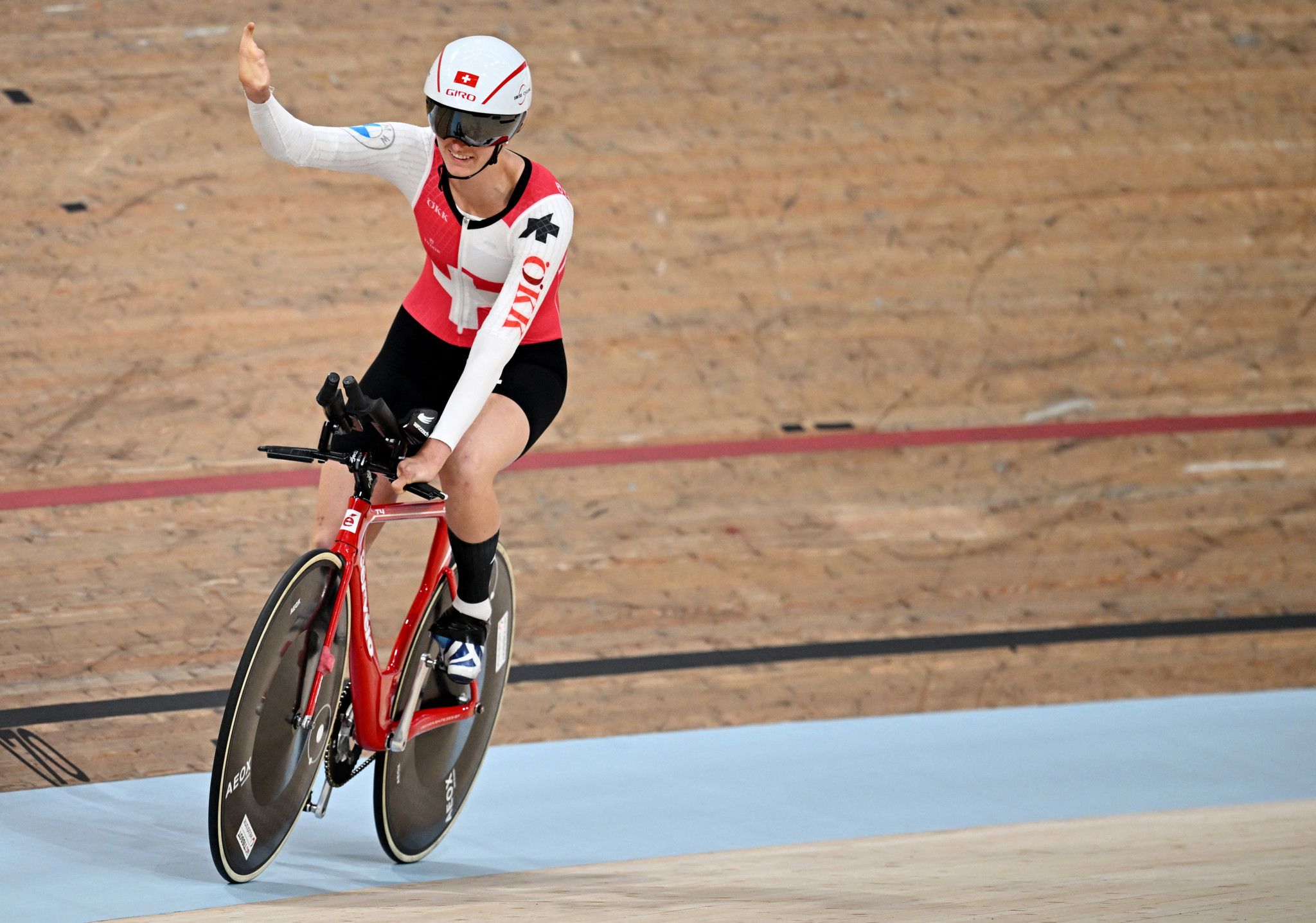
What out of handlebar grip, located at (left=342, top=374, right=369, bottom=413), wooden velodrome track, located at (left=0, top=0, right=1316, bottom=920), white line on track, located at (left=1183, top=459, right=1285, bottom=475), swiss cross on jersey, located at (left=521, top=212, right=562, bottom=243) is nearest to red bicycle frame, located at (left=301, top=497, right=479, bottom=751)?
handlebar grip, located at (left=342, top=374, right=369, bottom=413)

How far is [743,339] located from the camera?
375 cm

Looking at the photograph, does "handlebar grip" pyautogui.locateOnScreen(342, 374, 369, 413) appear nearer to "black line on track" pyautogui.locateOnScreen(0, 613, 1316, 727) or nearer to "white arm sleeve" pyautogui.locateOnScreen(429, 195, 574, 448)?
"white arm sleeve" pyautogui.locateOnScreen(429, 195, 574, 448)

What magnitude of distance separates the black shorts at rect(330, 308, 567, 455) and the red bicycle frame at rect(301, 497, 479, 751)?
0.22 m

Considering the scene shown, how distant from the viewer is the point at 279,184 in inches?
135

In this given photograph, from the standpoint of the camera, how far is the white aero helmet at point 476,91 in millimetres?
2189

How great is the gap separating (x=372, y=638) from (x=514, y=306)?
0.72 meters

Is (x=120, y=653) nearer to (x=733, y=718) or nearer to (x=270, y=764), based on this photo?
(x=270, y=764)

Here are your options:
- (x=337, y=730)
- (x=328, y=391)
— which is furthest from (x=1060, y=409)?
(x=328, y=391)

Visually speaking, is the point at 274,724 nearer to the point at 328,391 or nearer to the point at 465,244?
the point at 328,391

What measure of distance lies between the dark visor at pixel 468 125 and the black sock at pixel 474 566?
A: 70cm

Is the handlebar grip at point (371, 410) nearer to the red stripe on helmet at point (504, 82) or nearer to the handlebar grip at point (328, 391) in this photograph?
the handlebar grip at point (328, 391)

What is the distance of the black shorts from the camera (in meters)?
2.50

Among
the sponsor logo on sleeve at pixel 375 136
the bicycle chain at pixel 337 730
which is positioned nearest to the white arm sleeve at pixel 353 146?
the sponsor logo on sleeve at pixel 375 136

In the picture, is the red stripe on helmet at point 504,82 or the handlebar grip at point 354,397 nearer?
the handlebar grip at point 354,397
